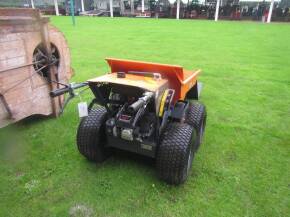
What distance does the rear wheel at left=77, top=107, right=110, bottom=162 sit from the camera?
2959mm

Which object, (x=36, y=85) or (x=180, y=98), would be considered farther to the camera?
(x=36, y=85)

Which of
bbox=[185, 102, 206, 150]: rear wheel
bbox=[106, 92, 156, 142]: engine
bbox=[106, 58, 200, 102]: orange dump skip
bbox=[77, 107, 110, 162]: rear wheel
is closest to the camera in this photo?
bbox=[106, 92, 156, 142]: engine

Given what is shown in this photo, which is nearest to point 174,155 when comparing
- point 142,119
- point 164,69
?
point 142,119

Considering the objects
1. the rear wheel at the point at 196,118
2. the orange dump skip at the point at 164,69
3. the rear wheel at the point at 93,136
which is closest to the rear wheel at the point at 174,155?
the orange dump skip at the point at 164,69

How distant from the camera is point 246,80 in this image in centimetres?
667

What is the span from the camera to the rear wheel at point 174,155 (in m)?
2.63

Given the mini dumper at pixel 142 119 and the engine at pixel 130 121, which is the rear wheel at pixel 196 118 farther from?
the engine at pixel 130 121

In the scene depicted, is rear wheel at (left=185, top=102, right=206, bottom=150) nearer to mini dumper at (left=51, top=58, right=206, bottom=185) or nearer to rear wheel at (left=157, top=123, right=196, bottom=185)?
mini dumper at (left=51, top=58, right=206, bottom=185)

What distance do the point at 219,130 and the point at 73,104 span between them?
2.64 m

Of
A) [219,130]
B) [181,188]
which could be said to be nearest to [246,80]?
[219,130]

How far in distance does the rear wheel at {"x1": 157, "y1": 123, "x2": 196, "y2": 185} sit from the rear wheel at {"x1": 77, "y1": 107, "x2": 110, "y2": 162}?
711 mm

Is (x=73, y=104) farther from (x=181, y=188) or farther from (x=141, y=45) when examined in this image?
(x=141, y=45)

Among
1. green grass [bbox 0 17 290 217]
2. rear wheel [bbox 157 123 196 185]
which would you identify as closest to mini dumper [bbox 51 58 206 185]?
rear wheel [bbox 157 123 196 185]

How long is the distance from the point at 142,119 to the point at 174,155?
48 cm
